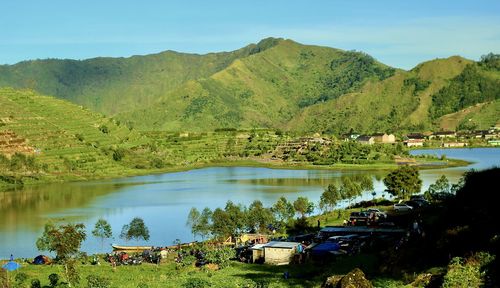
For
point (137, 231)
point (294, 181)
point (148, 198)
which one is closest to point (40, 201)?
point (148, 198)

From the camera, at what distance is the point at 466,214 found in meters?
26.8

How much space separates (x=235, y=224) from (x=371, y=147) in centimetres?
11760

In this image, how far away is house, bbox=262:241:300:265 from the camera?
1471 inches

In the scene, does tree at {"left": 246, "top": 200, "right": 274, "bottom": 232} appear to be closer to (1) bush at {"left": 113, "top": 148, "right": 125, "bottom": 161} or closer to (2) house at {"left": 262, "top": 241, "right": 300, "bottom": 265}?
(2) house at {"left": 262, "top": 241, "right": 300, "bottom": 265}

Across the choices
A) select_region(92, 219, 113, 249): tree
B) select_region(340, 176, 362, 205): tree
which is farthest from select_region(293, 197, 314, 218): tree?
select_region(92, 219, 113, 249): tree

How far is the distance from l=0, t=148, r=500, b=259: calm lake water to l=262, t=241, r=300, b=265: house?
1956cm

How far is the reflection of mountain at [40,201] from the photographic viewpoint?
73188 millimetres

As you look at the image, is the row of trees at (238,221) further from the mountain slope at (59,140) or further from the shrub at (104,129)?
the shrub at (104,129)

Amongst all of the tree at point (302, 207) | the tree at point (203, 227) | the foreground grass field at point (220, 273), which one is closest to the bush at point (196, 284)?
the foreground grass field at point (220, 273)

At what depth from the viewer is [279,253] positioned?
37844 millimetres

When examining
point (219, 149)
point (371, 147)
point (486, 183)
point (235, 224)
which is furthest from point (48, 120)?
point (486, 183)

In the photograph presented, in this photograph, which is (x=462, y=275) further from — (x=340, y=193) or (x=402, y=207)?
Answer: (x=340, y=193)

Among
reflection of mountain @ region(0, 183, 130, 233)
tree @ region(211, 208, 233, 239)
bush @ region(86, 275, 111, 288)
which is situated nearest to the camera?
bush @ region(86, 275, 111, 288)

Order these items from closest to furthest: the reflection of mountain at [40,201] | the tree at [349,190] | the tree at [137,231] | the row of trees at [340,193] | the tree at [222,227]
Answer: the tree at [222,227], the tree at [137,231], the row of trees at [340,193], the tree at [349,190], the reflection of mountain at [40,201]
